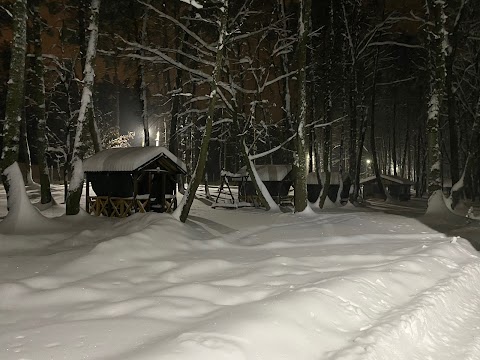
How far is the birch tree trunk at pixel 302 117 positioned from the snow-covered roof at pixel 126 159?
5298mm

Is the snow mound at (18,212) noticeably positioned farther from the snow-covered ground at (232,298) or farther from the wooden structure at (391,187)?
the wooden structure at (391,187)

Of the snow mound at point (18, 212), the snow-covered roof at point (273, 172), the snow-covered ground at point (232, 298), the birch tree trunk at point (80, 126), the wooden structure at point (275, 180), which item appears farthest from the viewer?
the snow-covered roof at point (273, 172)

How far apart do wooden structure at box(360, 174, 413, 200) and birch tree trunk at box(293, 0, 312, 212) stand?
31177mm

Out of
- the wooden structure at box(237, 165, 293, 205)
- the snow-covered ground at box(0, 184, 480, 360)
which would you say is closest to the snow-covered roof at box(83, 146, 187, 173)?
the snow-covered ground at box(0, 184, 480, 360)

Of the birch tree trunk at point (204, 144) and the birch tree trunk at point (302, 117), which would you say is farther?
the birch tree trunk at point (302, 117)

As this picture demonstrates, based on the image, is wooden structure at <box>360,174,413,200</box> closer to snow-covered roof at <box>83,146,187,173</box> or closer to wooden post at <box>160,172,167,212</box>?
wooden post at <box>160,172,167,212</box>

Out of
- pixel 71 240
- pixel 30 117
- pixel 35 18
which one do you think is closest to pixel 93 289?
pixel 71 240

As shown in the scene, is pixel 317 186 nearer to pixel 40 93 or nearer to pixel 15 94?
pixel 40 93

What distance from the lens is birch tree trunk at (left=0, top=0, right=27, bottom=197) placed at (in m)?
11.5

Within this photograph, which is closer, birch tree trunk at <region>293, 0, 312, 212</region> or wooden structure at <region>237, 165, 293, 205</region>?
birch tree trunk at <region>293, 0, 312, 212</region>

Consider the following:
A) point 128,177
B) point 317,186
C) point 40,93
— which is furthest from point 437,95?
point 317,186

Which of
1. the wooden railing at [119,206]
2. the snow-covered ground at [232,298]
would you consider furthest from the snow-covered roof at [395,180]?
the snow-covered ground at [232,298]

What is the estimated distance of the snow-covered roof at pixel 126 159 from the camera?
619 inches

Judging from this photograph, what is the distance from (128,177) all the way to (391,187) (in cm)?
3805
